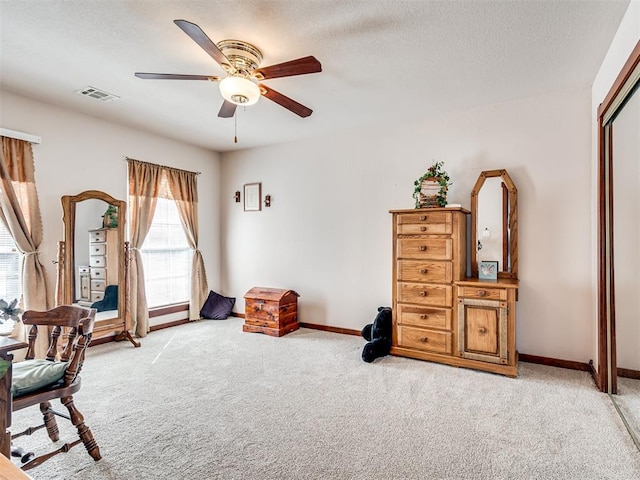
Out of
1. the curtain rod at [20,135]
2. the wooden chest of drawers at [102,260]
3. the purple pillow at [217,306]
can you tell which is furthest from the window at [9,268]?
the purple pillow at [217,306]

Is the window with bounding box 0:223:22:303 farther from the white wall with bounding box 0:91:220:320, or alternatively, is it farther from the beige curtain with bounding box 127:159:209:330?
the beige curtain with bounding box 127:159:209:330

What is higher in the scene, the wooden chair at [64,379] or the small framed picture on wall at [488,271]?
the small framed picture on wall at [488,271]

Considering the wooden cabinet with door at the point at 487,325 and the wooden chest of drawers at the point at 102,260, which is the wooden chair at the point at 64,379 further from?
the wooden cabinet with door at the point at 487,325

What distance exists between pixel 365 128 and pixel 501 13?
7.45 feet

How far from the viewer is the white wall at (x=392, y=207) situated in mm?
3229

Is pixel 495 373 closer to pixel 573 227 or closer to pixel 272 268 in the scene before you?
pixel 573 227

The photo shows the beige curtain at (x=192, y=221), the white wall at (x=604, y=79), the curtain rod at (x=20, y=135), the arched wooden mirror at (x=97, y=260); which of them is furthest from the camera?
the beige curtain at (x=192, y=221)

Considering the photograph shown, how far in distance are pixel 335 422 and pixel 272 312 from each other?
2.24 meters

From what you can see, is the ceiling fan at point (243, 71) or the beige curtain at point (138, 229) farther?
the beige curtain at point (138, 229)

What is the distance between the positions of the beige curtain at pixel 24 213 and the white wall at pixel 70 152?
92 mm

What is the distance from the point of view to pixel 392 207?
4.16 m

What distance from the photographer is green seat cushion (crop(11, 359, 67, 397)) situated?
1.71m

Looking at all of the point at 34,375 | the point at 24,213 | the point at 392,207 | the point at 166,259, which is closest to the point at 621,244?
the point at 392,207

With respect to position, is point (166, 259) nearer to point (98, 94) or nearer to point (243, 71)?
point (98, 94)
